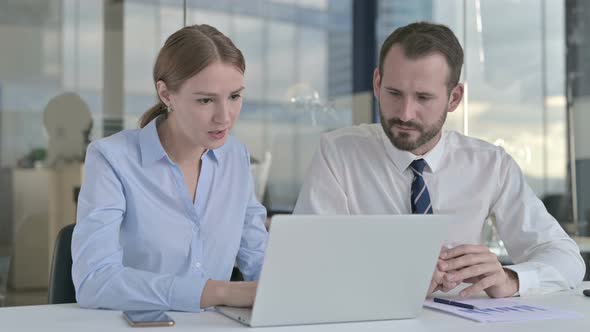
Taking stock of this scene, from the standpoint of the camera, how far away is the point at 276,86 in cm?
468

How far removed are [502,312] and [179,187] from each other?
0.87m

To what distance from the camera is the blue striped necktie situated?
2.35m

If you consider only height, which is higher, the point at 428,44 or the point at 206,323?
the point at 428,44

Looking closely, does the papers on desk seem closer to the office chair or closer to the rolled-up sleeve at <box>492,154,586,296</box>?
the rolled-up sleeve at <box>492,154,586,296</box>

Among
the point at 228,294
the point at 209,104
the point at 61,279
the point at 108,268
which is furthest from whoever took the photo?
the point at 61,279

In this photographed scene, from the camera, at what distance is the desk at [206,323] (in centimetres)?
147

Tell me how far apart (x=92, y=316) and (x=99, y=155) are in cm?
49

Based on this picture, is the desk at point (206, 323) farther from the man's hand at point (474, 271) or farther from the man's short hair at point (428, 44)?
the man's short hair at point (428, 44)

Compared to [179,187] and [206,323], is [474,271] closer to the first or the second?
[206,323]

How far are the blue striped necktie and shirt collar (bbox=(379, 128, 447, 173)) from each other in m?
0.02

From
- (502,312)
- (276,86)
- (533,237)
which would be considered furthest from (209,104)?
(276,86)

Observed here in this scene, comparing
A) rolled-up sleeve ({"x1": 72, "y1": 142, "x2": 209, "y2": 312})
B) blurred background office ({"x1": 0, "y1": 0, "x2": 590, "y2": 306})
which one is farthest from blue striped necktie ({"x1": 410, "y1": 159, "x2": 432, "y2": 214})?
blurred background office ({"x1": 0, "y1": 0, "x2": 590, "y2": 306})

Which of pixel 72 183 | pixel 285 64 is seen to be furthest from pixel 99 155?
pixel 285 64

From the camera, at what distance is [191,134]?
2033mm
